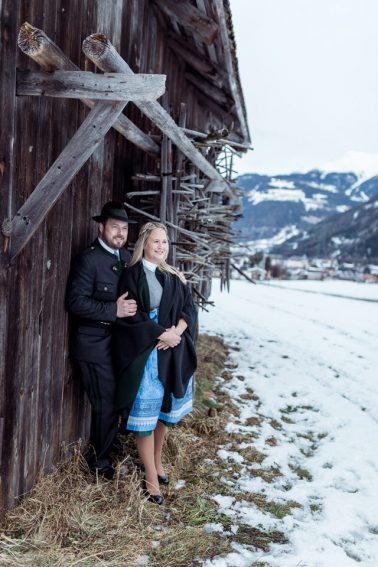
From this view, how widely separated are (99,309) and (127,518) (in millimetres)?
1336

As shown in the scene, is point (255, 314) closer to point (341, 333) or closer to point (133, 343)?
point (341, 333)

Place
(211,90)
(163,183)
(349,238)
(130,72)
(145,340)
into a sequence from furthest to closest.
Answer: (349,238) < (211,90) < (163,183) < (145,340) < (130,72)

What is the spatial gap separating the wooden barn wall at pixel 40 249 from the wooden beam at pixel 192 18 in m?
0.77

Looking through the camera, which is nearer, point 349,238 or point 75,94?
point 75,94

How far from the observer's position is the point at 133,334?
3.36 meters

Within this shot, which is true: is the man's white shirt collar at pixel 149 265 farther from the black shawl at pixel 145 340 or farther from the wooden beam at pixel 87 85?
the wooden beam at pixel 87 85

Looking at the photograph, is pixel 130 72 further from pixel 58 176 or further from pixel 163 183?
pixel 163 183

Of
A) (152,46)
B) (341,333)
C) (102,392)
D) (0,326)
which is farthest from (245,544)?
(341,333)

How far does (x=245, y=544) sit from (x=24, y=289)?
2060mm

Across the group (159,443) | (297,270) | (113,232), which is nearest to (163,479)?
(159,443)

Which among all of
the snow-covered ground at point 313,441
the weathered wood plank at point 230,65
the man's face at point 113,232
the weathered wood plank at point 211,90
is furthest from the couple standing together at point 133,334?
the weathered wood plank at point 211,90

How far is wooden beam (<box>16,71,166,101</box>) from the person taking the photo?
Answer: 2.67 meters

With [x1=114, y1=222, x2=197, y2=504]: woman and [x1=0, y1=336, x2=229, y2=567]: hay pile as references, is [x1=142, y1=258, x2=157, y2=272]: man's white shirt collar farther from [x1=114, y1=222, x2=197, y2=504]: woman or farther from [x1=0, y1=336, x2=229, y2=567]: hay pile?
[x1=0, y1=336, x2=229, y2=567]: hay pile

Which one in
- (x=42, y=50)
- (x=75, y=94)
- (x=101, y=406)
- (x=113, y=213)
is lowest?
(x=101, y=406)
